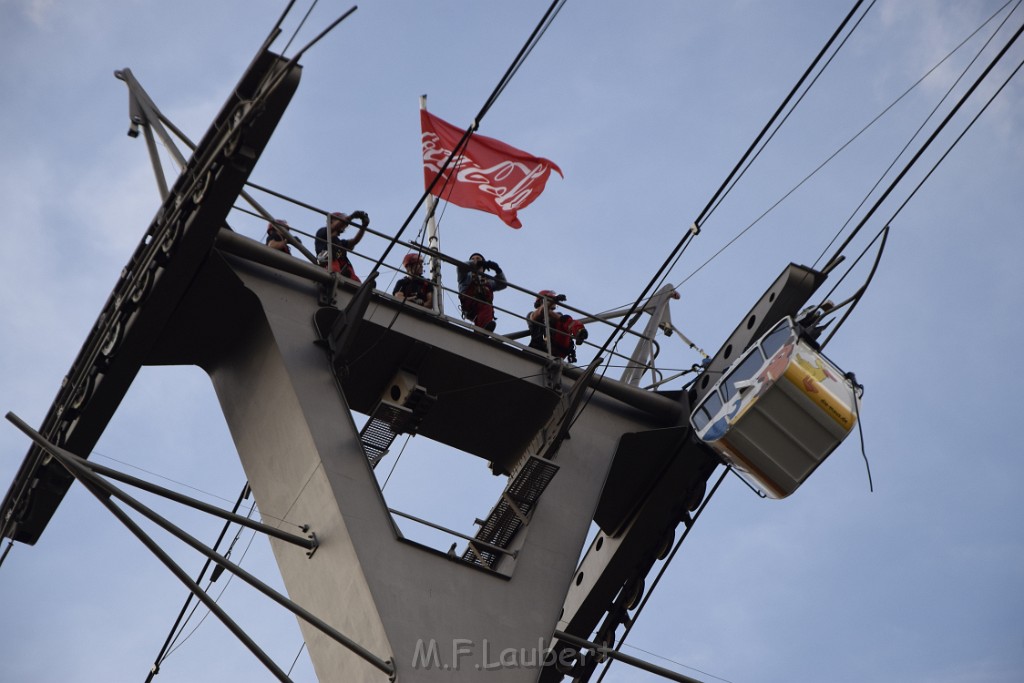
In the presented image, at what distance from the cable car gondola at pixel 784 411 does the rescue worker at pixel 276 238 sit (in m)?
6.04

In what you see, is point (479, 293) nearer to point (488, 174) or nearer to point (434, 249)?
point (434, 249)

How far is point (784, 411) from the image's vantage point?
1480 centimetres

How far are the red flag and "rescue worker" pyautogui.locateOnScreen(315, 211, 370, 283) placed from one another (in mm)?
1676

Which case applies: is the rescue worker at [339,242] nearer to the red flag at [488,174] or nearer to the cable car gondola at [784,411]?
the red flag at [488,174]

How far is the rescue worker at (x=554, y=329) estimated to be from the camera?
1916 centimetres

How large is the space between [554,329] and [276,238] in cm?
394

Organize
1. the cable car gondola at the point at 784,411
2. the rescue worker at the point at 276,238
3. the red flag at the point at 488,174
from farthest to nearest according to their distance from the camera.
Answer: the red flag at the point at 488,174
the rescue worker at the point at 276,238
the cable car gondola at the point at 784,411

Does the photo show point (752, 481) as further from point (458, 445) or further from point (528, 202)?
point (528, 202)

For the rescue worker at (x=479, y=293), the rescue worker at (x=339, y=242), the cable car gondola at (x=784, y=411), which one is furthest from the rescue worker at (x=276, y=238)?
the cable car gondola at (x=784, y=411)

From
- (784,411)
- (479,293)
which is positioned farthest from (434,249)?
(784,411)

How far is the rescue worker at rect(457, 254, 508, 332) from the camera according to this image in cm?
1916

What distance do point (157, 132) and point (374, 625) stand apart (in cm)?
658

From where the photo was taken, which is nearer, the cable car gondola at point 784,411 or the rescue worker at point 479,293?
the cable car gondola at point 784,411

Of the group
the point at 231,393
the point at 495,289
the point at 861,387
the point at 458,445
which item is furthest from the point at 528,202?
the point at 861,387
